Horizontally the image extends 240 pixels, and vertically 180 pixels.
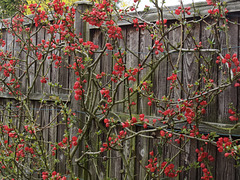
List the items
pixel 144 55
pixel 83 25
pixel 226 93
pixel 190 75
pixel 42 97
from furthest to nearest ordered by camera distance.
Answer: pixel 42 97 → pixel 83 25 → pixel 144 55 → pixel 190 75 → pixel 226 93

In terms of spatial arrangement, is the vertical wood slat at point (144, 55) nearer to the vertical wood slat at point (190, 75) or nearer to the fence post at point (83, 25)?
the vertical wood slat at point (190, 75)

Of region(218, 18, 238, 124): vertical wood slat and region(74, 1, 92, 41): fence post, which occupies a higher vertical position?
region(74, 1, 92, 41): fence post

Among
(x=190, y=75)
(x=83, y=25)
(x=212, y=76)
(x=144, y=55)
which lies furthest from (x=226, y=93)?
(x=83, y=25)

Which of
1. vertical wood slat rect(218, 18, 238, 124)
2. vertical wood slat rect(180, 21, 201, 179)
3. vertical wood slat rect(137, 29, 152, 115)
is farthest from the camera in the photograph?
vertical wood slat rect(137, 29, 152, 115)

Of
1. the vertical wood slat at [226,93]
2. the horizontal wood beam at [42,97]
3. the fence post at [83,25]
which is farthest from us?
the horizontal wood beam at [42,97]

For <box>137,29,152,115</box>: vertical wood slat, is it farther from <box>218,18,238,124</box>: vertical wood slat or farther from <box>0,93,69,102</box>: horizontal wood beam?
<box>0,93,69,102</box>: horizontal wood beam

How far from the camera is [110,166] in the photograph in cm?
299

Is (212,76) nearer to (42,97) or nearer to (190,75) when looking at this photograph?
(190,75)

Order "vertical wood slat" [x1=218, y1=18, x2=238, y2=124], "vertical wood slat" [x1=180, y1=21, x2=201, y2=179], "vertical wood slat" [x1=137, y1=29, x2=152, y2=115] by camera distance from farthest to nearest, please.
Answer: "vertical wood slat" [x1=137, y1=29, x2=152, y2=115] < "vertical wood slat" [x1=180, y1=21, x2=201, y2=179] < "vertical wood slat" [x1=218, y1=18, x2=238, y2=124]

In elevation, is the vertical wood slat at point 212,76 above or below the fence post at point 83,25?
below

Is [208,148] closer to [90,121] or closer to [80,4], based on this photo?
[90,121]

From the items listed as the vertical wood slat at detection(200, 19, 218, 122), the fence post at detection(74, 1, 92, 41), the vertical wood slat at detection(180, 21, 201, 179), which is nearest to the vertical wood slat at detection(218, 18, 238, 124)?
the vertical wood slat at detection(200, 19, 218, 122)

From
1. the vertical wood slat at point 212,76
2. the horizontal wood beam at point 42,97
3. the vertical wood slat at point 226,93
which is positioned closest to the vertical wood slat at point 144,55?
the vertical wood slat at point 212,76

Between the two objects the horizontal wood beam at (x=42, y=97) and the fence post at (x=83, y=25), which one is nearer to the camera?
the fence post at (x=83, y=25)
